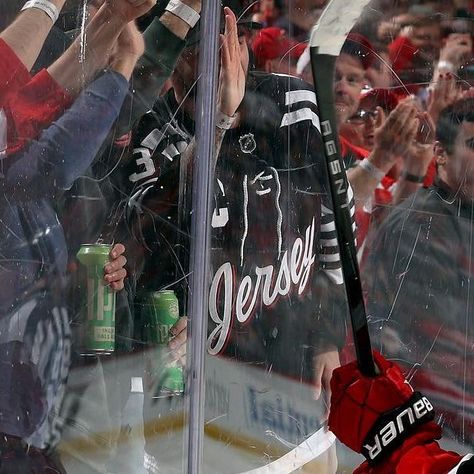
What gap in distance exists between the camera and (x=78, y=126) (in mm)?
1464

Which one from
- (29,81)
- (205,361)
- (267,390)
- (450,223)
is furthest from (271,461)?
(29,81)

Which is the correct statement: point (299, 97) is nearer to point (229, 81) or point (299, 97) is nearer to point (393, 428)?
point (229, 81)

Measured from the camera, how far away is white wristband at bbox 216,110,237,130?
5.67ft

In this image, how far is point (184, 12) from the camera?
1644 millimetres

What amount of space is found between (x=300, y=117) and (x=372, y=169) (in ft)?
0.88

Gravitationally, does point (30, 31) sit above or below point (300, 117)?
above

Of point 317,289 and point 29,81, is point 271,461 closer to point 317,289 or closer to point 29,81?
point 317,289

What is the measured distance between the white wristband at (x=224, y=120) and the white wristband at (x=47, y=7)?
39cm

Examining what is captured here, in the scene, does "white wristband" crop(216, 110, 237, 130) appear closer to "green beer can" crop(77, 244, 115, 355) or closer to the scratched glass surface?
the scratched glass surface

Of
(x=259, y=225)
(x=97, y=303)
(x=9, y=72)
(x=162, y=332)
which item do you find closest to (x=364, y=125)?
(x=259, y=225)

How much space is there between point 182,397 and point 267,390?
0.19 m

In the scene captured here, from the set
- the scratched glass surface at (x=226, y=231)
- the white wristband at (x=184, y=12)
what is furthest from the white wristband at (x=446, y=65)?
the white wristband at (x=184, y=12)

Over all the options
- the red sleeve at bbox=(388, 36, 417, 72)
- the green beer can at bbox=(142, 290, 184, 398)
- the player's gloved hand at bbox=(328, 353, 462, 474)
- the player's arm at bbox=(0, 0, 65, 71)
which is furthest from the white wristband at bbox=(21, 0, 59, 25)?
the red sleeve at bbox=(388, 36, 417, 72)

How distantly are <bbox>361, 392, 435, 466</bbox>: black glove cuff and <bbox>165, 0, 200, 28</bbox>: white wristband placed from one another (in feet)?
2.09
